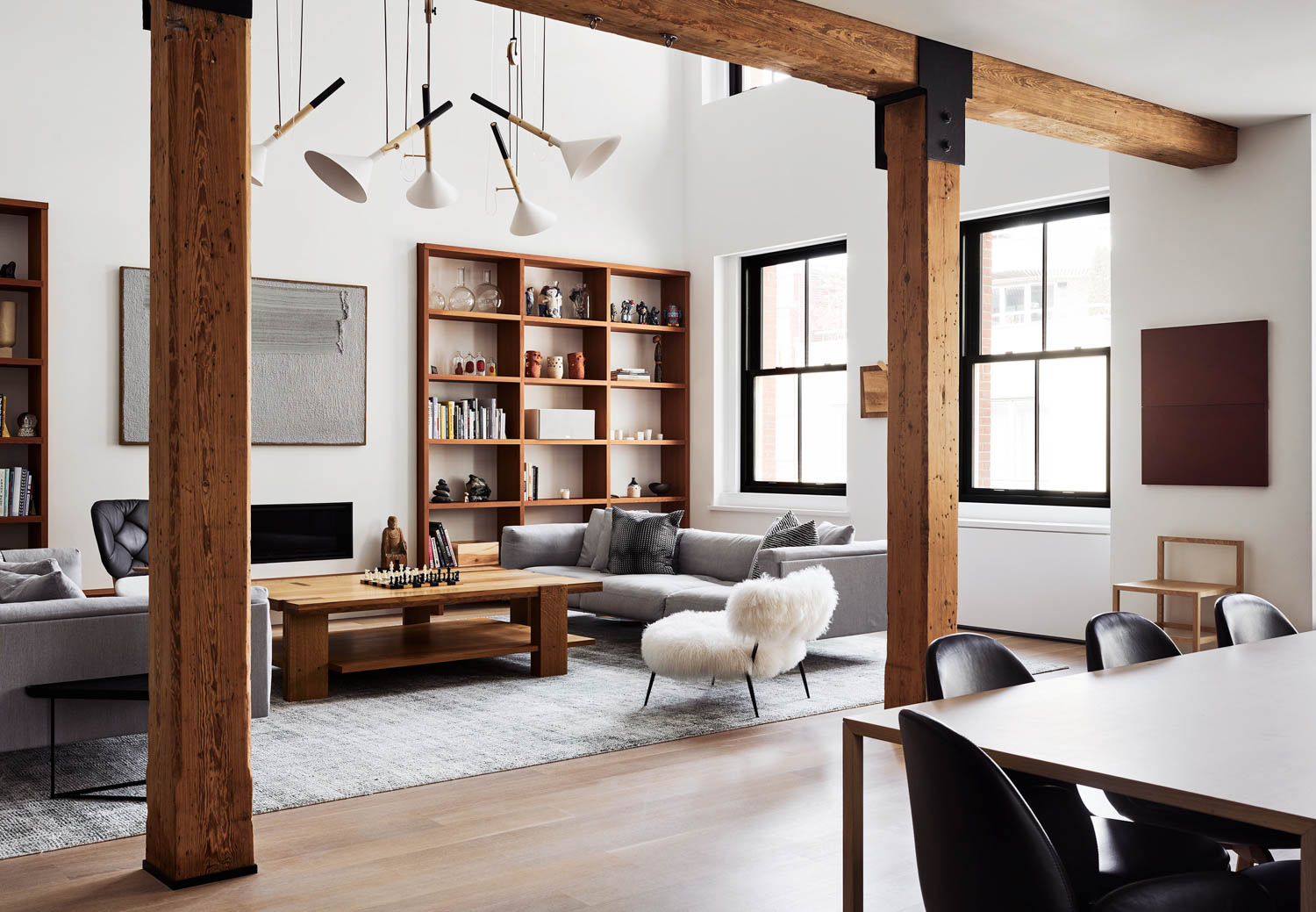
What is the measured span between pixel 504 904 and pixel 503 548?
536cm

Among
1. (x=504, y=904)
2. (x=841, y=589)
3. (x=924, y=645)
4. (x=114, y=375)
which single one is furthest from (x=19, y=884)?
(x=114, y=375)

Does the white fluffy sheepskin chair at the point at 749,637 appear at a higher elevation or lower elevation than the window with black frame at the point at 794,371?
lower

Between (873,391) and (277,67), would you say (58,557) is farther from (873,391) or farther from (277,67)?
(873,391)

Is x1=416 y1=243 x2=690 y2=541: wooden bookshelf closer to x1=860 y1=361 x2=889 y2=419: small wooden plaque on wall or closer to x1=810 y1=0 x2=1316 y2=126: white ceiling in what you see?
x1=860 y1=361 x2=889 y2=419: small wooden plaque on wall

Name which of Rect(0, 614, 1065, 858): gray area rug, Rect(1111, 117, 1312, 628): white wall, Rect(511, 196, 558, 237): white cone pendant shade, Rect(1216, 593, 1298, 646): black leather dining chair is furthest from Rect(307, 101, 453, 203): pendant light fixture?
Rect(1111, 117, 1312, 628): white wall

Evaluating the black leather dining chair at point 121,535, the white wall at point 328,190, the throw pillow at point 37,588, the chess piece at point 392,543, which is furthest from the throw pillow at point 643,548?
the throw pillow at point 37,588

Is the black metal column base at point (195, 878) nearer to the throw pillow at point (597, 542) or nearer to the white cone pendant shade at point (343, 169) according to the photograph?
the white cone pendant shade at point (343, 169)

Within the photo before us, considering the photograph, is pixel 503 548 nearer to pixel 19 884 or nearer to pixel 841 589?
pixel 841 589

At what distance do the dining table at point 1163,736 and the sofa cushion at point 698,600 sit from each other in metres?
3.78

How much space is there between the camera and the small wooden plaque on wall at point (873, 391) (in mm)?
8703

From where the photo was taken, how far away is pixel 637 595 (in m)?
7.30

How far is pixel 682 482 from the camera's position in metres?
10.5

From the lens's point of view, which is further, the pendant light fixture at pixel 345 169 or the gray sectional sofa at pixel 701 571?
the gray sectional sofa at pixel 701 571

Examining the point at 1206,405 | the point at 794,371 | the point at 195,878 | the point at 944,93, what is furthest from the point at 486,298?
the point at 195,878
